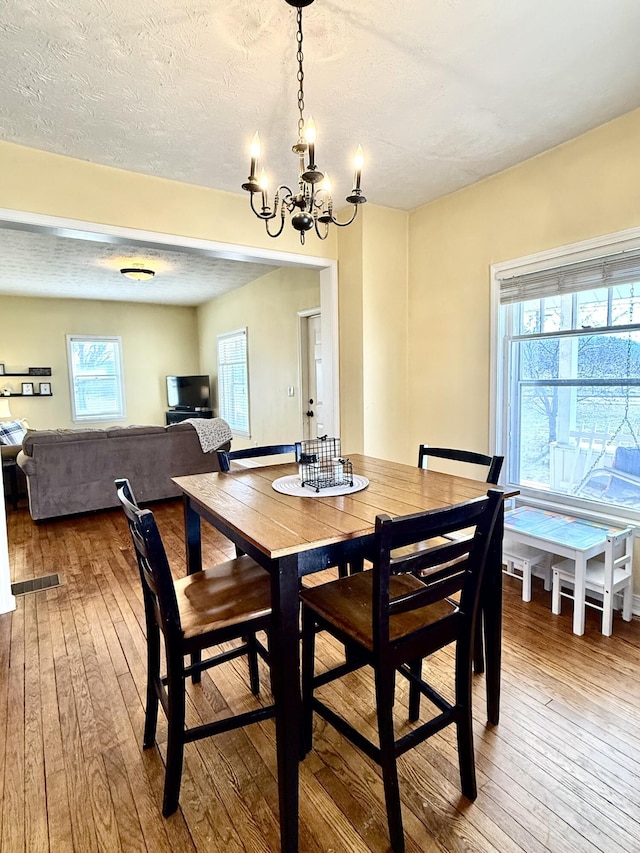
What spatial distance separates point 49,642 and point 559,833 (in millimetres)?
2369

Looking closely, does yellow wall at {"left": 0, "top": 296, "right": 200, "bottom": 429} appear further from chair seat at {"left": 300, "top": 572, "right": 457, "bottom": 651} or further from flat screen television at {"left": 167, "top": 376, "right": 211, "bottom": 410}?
chair seat at {"left": 300, "top": 572, "right": 457, "bottom": 651}

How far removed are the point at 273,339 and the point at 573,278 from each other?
3954 millimetres

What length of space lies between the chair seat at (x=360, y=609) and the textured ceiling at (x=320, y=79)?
7.00ft

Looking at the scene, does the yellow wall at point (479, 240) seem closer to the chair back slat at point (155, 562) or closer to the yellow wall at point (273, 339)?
the yellow wall at point (273, 339)

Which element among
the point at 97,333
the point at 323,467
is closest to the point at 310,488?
the point at 323,467

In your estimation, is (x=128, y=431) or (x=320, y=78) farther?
(x=128, y=431)

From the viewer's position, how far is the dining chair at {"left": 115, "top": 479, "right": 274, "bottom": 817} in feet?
4.39

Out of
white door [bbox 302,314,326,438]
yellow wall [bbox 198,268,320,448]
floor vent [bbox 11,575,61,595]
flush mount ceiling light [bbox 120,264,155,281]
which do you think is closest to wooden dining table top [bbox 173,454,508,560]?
floor vent [bbox 11,575,61,595]

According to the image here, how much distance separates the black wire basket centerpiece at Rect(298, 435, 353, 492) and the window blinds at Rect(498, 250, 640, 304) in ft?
5.97

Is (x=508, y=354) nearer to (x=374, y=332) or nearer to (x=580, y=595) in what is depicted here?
(x=374, y=332)

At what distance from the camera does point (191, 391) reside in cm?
802

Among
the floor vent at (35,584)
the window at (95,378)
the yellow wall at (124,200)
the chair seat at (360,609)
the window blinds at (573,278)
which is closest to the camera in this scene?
the chair seat at (360,609)

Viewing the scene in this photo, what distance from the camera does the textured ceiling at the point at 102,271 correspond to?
470 cm

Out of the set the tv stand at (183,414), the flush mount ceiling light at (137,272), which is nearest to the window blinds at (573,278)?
the flush mount ceiling light at (137,272)
